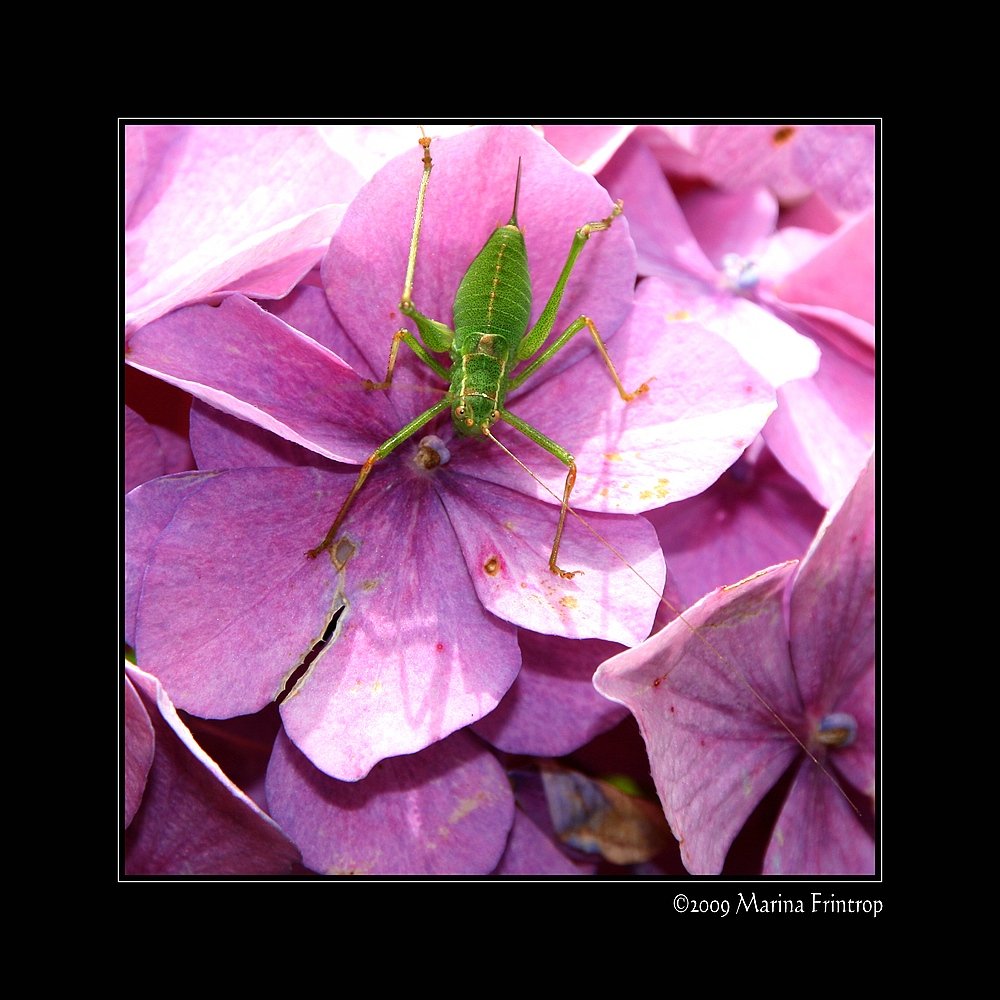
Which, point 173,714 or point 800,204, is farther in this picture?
point 800,204

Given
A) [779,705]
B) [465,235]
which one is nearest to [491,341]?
[465,235]

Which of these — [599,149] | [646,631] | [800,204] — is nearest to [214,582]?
[646,631]

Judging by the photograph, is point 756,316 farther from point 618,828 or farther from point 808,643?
point 618,828

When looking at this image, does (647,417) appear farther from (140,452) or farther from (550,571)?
(140,452)

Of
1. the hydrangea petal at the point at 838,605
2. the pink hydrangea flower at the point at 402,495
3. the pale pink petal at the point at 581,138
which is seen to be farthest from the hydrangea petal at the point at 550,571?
the pale pink petal at the point at 581,138

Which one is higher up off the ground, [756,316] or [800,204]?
[800,204]

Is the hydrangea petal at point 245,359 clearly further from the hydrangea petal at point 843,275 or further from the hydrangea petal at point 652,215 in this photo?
the hydrangea petal at point 843,275

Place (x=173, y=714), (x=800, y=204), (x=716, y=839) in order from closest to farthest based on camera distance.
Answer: (x=173, y=714) < (x=716, y=839) < (x=800, y=204)
